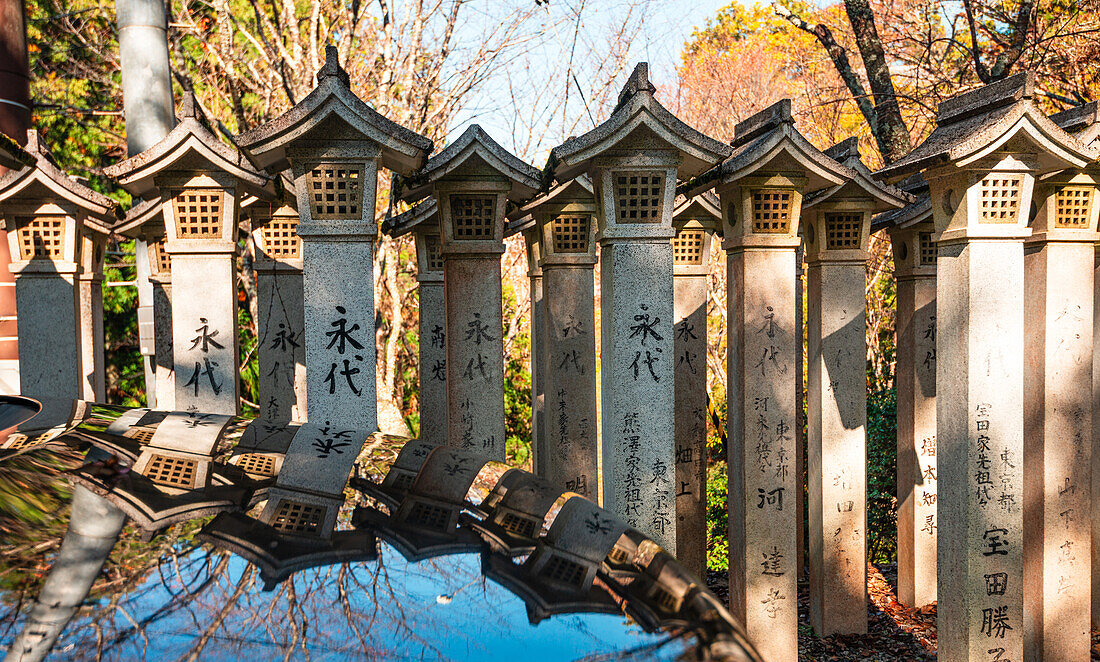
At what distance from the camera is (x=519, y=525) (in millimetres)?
1822

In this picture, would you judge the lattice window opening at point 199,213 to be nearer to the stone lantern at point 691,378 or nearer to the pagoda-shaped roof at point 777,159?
the pagoda-shaped roof at point 777,159

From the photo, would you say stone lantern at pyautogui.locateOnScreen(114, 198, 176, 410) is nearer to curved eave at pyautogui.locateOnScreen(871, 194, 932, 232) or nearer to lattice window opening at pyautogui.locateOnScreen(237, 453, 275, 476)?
lattice window opening at pyautogui.locateOnScreen(237, 453, 275, 476)

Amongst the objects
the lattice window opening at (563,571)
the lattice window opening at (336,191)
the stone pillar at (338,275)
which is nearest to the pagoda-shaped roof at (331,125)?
the stone pillar at (338,275)

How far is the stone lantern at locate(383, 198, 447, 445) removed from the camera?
8.74 m

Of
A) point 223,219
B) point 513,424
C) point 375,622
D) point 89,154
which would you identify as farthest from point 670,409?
point 89,154

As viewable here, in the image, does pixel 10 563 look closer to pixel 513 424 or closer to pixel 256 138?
pixel 256 138

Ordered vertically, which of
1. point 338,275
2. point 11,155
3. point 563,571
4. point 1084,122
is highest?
point 1084,122

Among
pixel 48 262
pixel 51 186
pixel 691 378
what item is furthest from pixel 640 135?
pixel 48 262

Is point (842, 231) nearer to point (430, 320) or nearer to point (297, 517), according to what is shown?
point (430, 320)

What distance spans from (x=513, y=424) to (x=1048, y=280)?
1250 cm

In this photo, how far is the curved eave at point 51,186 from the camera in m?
7.12

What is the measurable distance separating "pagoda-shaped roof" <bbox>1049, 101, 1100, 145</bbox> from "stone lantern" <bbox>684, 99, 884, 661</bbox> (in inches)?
71.6

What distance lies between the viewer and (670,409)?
209 inches

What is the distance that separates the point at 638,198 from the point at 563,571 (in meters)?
3.89
